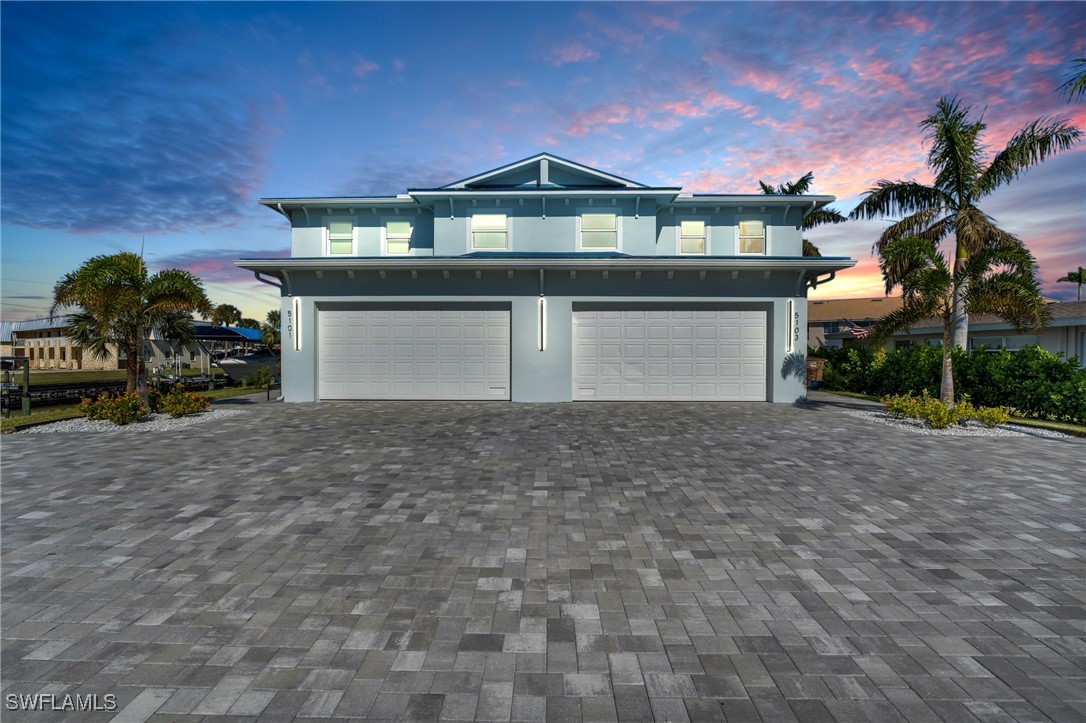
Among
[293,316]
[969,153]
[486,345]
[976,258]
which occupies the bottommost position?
[486,345]

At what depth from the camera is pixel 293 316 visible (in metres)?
14.8

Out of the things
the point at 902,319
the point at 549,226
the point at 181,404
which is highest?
the point at 549,226

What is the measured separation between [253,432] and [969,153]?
20138mm

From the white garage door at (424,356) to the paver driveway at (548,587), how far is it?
697cm

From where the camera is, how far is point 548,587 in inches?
156

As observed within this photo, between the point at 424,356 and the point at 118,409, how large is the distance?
24.4 feet

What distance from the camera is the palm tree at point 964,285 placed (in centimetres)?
1105

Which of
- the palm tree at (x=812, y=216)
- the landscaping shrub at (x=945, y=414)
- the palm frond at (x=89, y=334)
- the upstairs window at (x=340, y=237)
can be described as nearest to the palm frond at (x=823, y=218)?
the palm tree at (x=812, y=216)

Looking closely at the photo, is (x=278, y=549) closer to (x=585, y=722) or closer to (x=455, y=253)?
(x=585, y=722)

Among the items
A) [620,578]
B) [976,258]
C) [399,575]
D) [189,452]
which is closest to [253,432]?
[189,452]

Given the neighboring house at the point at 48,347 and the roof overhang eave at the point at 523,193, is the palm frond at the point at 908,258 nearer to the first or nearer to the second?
the roof overhang eave at the point at 523,193

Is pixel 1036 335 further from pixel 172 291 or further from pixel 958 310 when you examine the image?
pixel 172 291

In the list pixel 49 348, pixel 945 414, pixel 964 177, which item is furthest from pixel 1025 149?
pixel 49 348

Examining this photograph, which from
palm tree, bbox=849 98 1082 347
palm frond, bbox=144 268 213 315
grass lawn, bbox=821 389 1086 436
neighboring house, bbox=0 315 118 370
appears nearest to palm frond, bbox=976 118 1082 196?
palm tree, bbox=849 98 1082 347
